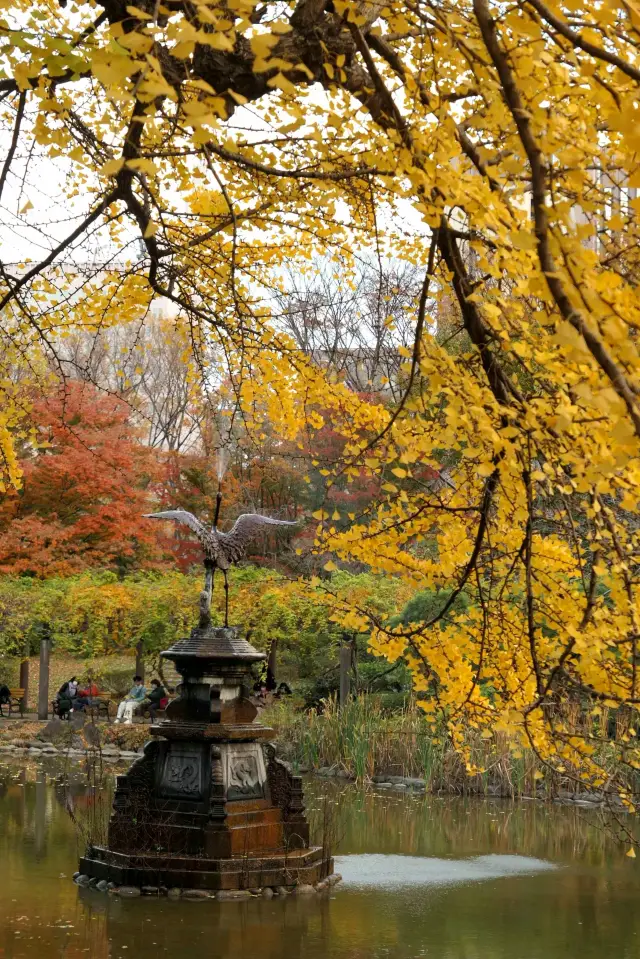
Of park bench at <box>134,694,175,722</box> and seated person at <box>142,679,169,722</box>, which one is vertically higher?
seated person at <box>142,679,169,722</box>

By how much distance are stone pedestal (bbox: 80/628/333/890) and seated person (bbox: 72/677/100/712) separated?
8100 mm

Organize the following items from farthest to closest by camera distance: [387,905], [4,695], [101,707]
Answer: [4,695] → [101,707] → [387,905]

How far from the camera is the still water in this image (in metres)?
5.70

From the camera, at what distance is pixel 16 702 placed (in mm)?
17812

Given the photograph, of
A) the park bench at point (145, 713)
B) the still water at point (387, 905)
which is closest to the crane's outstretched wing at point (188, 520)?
the still water at point (387, 905)

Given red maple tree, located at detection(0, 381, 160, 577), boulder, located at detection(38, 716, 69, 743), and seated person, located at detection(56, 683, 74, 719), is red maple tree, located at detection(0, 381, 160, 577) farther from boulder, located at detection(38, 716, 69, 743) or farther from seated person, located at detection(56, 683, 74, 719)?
boulder, located at detection(38, 716, 69, 743)

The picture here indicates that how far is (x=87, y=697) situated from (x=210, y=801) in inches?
367

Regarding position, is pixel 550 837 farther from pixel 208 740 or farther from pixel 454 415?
pixel 454 415

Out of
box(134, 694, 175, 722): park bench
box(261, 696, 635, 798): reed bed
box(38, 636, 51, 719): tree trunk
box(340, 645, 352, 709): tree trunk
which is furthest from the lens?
box(38, 636, 51, 719): tree trunk

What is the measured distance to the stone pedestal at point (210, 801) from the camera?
267 inches

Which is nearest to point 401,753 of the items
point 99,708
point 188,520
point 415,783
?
point 415,783

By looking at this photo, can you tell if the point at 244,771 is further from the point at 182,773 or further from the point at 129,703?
the point at 129,703

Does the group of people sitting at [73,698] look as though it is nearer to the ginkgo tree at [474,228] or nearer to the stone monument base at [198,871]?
the stone monument base at [198,871]

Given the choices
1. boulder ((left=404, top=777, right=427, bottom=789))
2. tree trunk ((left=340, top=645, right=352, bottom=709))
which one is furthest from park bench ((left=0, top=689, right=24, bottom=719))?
boulder ((left=404, top=777, right=427, bottom=789))
